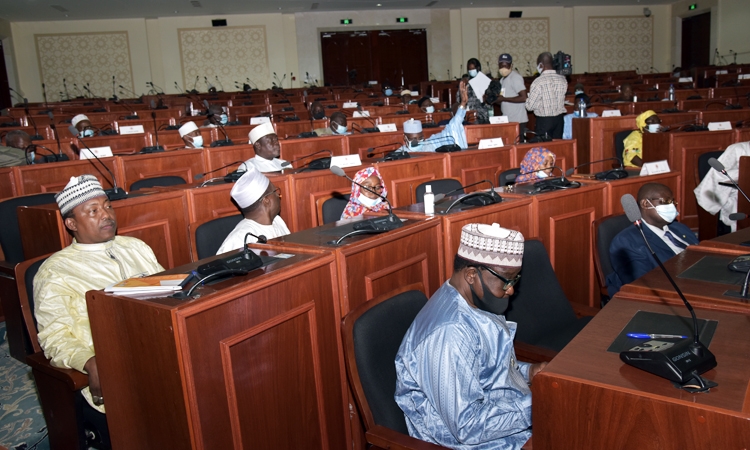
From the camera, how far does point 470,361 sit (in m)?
1.52

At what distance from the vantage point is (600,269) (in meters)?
2.73

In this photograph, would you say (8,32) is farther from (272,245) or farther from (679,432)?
(679,432)

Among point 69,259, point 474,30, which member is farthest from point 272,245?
point 474,30

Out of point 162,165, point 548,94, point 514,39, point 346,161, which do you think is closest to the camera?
point 346,161

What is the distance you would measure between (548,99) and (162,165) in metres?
3.89

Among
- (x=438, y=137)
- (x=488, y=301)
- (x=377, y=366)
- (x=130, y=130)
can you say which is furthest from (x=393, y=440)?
(x=130, y=130)

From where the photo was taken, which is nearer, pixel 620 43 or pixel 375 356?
pixel 375 356

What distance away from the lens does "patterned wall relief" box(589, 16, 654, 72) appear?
17500mm

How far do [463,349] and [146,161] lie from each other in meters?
3.66

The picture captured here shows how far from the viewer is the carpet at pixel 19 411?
2500 millimetres

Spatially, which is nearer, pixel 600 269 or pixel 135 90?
pixel 600 269

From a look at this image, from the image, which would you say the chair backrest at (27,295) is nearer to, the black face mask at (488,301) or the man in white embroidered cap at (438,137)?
the black face mask at (488,301)

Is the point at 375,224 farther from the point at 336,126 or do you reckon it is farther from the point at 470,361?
the point at 336,126

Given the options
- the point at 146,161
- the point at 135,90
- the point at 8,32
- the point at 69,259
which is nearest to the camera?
the point at 69,259
